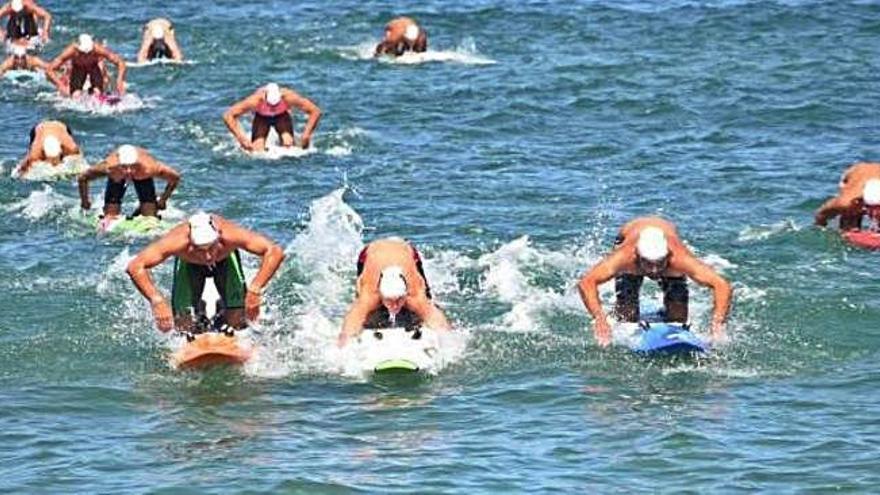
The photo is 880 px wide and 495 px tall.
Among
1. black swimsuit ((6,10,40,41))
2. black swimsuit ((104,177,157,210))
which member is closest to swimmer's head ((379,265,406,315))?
black swimsuit ((104,177,157,210))

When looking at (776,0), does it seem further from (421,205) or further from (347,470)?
(347,470)

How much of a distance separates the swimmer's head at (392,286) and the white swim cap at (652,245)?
1.98 m

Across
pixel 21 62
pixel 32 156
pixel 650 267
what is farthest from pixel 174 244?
pixel 21 62

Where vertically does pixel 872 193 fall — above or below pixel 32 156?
below

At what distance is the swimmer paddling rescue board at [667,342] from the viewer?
16.0 meters

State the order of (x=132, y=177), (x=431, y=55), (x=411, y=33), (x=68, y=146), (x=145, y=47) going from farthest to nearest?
(x=431, y=55) → (x=145, y=47) → (x=411, y=33) → (x=68, y=146) → (x=132, y=177)

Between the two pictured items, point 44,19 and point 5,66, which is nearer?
point 5,66

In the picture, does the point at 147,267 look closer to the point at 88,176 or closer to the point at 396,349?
the point at 396,349

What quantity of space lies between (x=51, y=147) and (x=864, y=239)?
10.4 metres

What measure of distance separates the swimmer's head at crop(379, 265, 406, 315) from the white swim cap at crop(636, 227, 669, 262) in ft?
6.51

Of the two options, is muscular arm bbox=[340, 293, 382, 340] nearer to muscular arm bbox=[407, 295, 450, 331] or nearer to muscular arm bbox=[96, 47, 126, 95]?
muscular arm bbox=[407, 295, 450, 331]

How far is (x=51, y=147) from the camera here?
24625 mm

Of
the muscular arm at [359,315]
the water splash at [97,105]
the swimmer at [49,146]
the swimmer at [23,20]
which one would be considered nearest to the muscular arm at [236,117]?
the swimmer at [49,146]

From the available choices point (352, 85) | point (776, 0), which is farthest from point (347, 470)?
point (776, 0)
